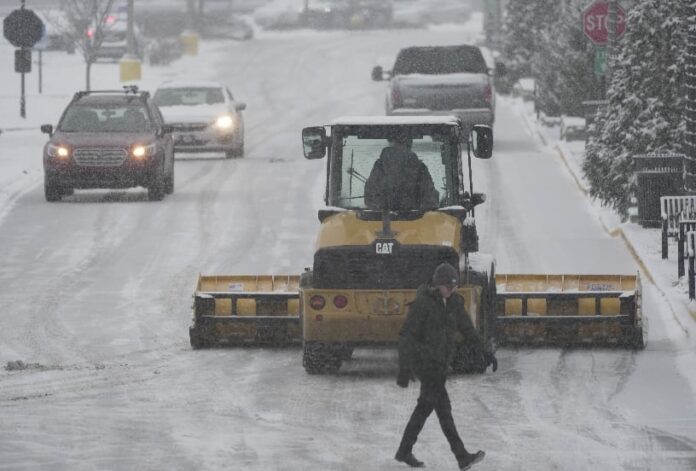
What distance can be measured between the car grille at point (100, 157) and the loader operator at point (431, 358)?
19066 millimetres

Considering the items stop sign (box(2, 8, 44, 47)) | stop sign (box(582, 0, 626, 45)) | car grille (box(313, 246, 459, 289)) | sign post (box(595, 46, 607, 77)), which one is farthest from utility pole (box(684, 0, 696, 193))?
stop sign (box(2, 8, 44, 47))

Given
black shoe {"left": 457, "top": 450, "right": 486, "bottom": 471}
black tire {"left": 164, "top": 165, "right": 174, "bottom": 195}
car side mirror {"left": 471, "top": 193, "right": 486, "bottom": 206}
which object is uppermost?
car side mirror {"left": 471, "top": 193, "right": 486, "bottom": 206}

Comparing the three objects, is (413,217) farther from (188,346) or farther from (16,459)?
(16,459)

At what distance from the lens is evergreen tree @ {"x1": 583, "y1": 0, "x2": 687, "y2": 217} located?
88.9 ft

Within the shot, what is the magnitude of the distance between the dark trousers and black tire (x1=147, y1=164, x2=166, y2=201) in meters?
19.3

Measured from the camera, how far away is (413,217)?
52.7ft

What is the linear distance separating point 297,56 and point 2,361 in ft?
180

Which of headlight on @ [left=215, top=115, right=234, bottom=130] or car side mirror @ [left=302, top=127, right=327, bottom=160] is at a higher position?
car side mirror @ [left=302, top=127, right=327, bottom=160]

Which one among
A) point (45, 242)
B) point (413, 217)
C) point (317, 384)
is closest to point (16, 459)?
point (317, 384)

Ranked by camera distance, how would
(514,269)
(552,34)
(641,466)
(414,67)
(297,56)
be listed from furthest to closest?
(297,56)
(552,34)
(414,67)
(514,269)
(641,466)

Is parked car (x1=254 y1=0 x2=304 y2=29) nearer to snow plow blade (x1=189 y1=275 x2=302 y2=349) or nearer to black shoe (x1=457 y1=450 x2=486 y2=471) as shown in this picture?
snow plow blade (x1=189 y1=275 x2=302 y2=349)

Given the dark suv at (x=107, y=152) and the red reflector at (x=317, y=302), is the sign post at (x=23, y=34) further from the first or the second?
the red reflector at (x=317, y=302)

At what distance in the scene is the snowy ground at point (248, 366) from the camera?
12938 mm

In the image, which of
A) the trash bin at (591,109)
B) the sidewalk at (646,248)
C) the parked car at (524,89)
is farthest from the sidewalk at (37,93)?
the parked car at (524,89)
